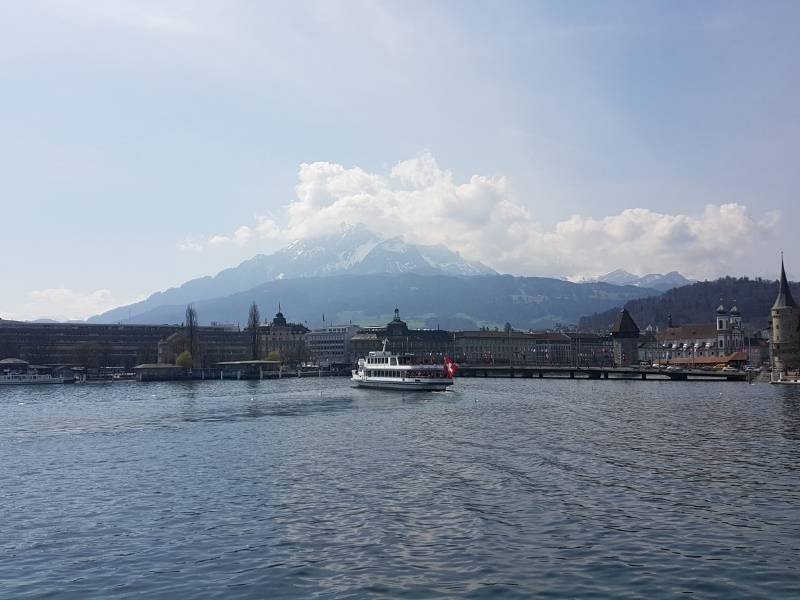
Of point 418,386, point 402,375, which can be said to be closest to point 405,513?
point 418,386

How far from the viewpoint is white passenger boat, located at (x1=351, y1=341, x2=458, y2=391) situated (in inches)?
4840

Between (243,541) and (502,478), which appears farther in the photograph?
(502,478)

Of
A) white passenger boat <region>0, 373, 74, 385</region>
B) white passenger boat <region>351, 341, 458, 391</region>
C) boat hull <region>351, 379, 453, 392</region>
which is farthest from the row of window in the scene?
white passenger boat <region>0, 373, 74, 385</region>

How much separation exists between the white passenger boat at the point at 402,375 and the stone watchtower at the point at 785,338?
71.0 metres

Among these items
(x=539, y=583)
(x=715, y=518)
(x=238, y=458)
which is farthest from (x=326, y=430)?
(x=539, y=583)

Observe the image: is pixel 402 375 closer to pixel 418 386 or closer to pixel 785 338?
pixel 418 386

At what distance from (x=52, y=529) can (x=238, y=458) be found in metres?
19.1

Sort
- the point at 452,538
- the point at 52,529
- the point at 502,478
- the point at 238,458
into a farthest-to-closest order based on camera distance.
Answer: the point at 238,458 < the point at 502,478 < the point at 52,529 < the point at 452,538

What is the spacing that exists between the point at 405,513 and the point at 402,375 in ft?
311

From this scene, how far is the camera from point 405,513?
32.3 meters

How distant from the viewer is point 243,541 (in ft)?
94.0

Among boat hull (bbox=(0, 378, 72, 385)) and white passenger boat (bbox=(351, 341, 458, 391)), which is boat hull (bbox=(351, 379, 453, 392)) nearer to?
white passenger boat (bbox=(351, 341, 458, 391))

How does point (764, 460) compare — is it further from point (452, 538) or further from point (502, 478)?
point (452, 538)

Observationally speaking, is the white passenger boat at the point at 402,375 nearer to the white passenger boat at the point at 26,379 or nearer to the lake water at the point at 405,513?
the lake water at the point at 405,513
